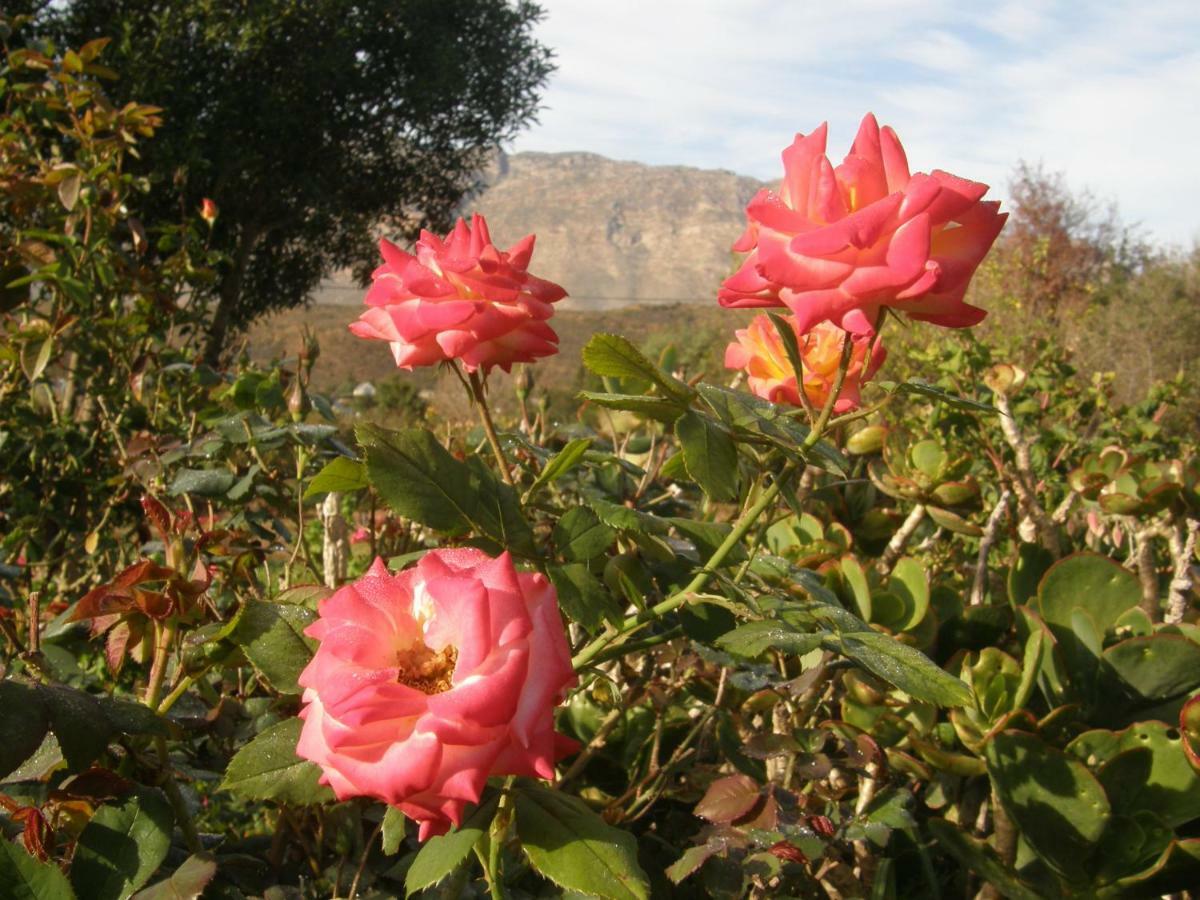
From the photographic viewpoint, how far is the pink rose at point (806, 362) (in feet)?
2.55

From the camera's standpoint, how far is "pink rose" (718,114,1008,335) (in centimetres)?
61

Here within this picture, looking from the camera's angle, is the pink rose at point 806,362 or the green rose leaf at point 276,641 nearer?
the green rose leaf at point 276,641

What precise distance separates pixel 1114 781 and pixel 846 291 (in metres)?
0.64

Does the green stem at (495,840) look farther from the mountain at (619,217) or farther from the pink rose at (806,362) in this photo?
the mountain at (619,217)

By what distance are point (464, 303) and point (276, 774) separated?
0.38 m

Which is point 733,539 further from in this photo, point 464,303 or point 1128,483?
point 1128,483

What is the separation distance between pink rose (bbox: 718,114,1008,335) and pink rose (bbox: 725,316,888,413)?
12cm

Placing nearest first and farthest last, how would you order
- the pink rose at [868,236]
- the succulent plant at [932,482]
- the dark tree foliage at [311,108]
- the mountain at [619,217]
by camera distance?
the pink rose at [868,236], the succulent plant at [932,482], the dark tree foliage at [311,108], the mountain at [619,217]

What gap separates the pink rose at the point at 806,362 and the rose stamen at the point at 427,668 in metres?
0.38

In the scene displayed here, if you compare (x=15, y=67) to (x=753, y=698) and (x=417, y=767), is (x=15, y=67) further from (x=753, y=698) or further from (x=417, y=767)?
(x=417, y=767)

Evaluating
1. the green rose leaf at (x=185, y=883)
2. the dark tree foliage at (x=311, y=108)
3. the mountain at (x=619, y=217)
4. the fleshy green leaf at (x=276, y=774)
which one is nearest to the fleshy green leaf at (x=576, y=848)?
the fleshy green leaf at (x=276, y=774)

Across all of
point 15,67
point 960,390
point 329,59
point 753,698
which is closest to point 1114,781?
point 753,698

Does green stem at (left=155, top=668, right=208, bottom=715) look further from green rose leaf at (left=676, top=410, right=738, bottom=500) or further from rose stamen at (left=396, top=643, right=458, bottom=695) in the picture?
green rose leaf at (left=676, top=410, right=738, bottom=500)

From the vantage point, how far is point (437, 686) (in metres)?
0.56
